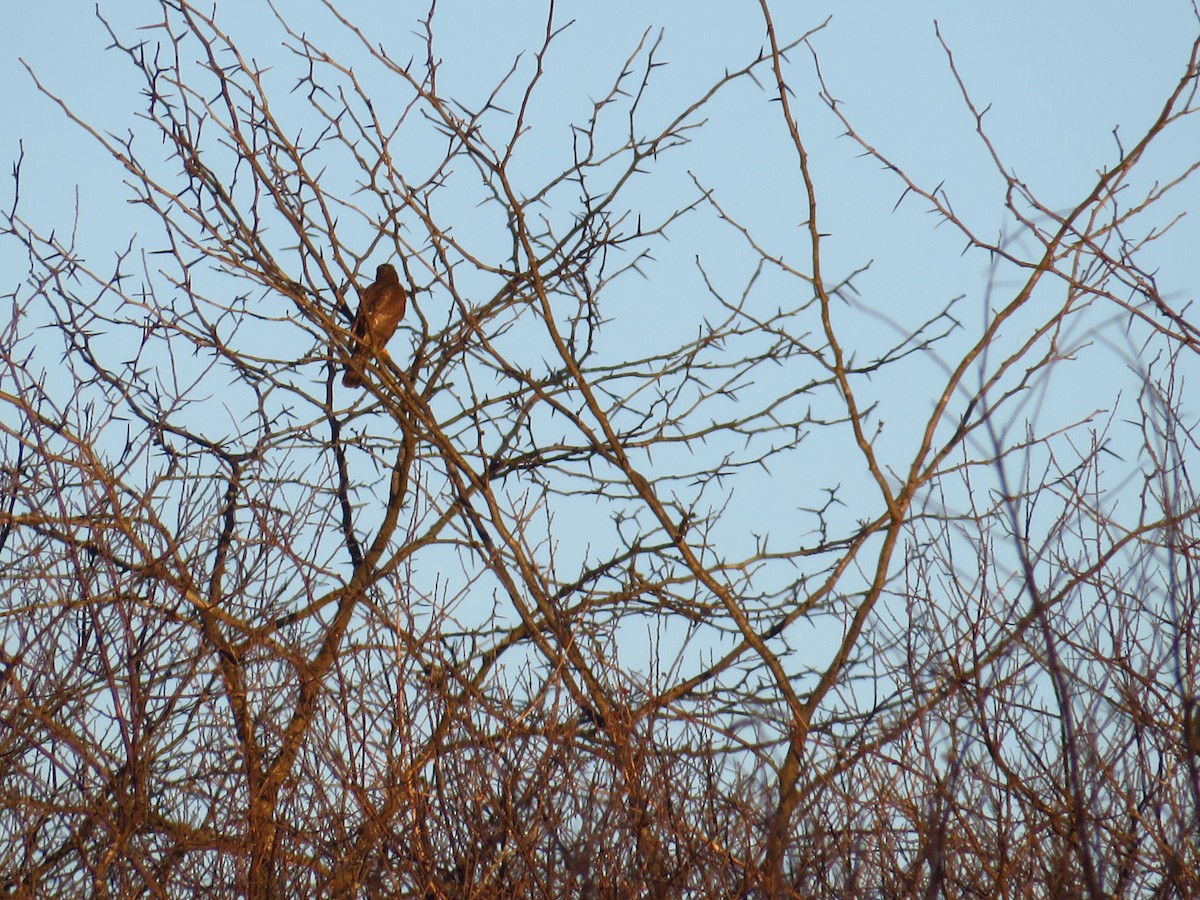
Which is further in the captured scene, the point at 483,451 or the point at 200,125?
the point at 200,125

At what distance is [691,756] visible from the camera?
123 inches

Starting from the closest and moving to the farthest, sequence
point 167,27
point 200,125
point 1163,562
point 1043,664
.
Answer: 1. point 1043,664
2. point 1163,562
3. point 167,27
4. point 200,125

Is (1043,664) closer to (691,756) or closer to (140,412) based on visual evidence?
(691,756)

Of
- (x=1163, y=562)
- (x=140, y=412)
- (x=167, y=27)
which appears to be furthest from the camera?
(x=140, y=412)

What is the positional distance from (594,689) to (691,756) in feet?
1.26

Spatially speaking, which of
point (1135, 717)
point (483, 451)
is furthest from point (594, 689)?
point (1135, 717)

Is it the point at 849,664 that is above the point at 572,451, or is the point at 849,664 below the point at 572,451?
below

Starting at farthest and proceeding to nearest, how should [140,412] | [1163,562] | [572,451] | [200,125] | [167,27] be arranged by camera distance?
1. [572,451]
2. [140,412]
3. [200,125]
4. [167,27]
5. [1163,562]

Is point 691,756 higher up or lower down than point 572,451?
lower down

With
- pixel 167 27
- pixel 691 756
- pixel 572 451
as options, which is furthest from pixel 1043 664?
pixel 572 451

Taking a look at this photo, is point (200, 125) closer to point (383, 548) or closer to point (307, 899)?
point (383, 548)

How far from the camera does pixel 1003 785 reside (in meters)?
2.80

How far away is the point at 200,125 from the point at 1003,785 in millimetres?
2757

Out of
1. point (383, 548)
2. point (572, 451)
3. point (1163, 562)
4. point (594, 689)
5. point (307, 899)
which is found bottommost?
point (307, 899)
